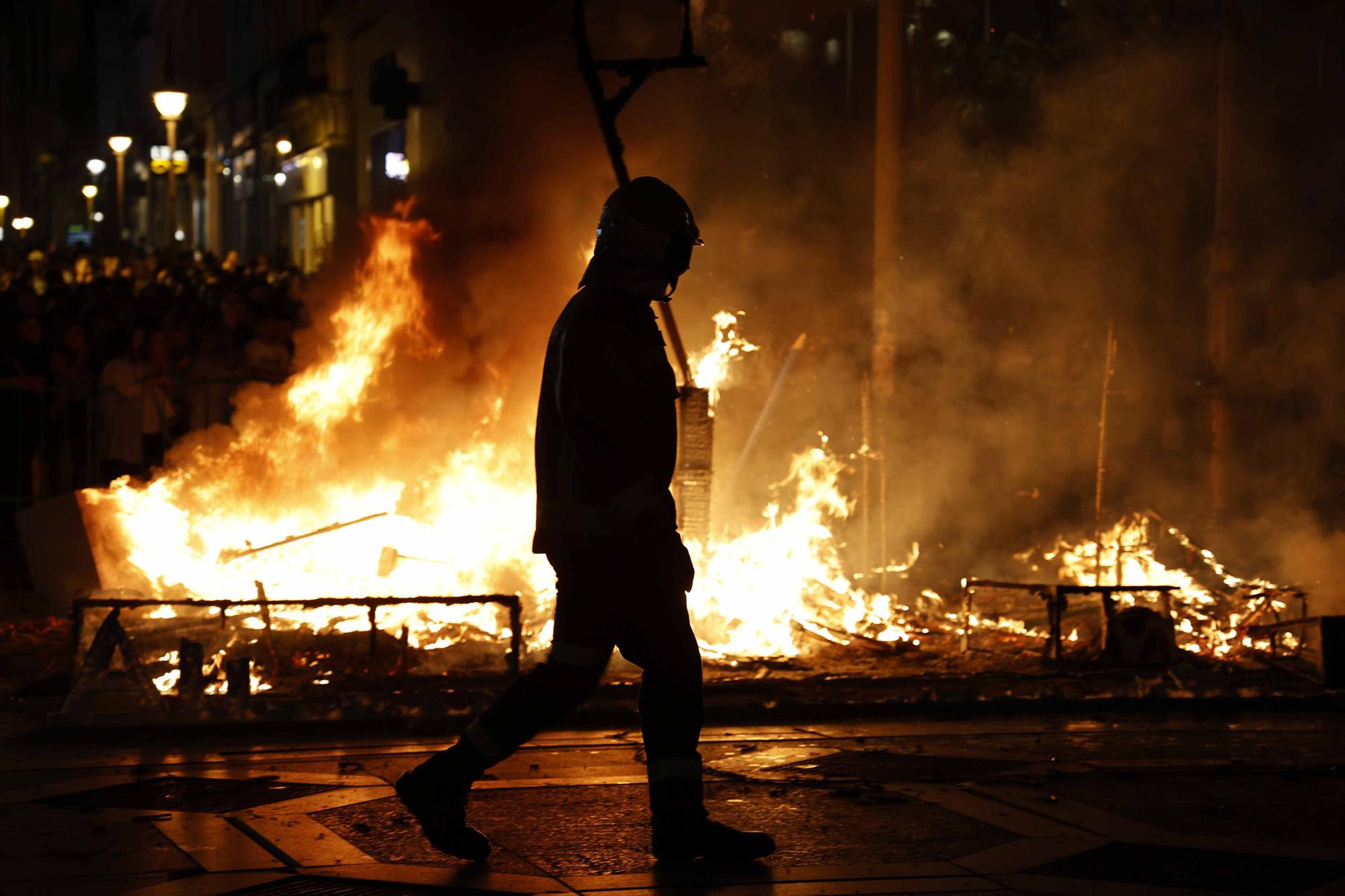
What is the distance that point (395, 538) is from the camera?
888 cm

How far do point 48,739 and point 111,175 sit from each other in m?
59.1

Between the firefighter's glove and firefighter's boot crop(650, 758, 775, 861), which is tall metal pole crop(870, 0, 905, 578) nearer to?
the firefighter's glove

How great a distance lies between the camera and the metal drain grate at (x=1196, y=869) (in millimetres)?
4262

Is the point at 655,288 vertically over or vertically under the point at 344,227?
under

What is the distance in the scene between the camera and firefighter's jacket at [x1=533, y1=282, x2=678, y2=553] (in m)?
4.37

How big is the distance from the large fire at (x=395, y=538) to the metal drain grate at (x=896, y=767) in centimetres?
202

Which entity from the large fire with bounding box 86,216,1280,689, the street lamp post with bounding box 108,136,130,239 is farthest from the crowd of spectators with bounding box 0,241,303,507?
the street lamp post with bounding box 108,136,130,239

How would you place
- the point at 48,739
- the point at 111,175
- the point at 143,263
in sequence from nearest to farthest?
the point at 48,739, the point at 143,263, the point at 111,175

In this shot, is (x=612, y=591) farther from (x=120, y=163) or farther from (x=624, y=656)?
(x=120, y=163)

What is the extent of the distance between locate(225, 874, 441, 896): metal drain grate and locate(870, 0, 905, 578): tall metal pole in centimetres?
624

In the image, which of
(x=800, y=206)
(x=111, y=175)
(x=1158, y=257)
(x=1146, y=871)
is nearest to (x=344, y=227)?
(x=800, y=206)

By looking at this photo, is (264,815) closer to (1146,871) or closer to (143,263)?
(1146,871)

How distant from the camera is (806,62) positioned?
44.5 feet

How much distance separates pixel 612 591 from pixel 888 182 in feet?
19.6
